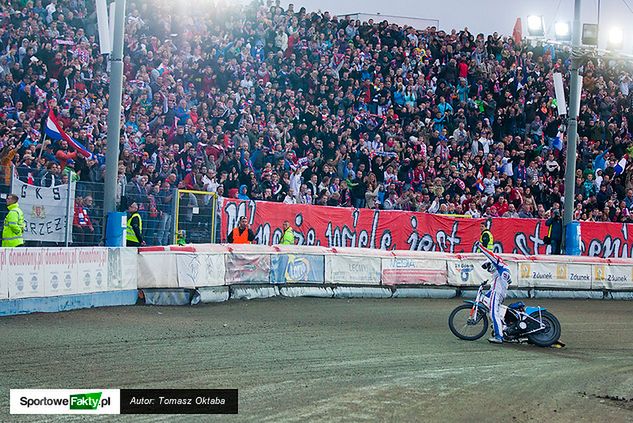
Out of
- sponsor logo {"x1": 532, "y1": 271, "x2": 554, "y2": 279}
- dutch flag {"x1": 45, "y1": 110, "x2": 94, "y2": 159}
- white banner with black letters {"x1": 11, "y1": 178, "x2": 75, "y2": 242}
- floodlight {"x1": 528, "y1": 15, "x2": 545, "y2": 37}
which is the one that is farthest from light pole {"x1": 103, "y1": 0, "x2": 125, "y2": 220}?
sponsor logo {"x1": 532, "y1": 271, "x2": 554, "y2": 279}

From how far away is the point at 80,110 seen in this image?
74.2 ft

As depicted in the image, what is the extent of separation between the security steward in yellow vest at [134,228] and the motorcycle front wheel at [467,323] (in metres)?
8.02

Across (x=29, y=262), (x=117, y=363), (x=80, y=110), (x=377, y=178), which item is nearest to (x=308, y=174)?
(x=377, y=178)

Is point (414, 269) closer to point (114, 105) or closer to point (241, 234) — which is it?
point (241, 234)

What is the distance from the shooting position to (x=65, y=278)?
1711cm

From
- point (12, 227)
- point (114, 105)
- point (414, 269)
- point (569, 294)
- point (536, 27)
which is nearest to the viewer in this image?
point (12, 227)

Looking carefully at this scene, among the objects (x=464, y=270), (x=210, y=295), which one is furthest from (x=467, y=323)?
(x=464, y=270)

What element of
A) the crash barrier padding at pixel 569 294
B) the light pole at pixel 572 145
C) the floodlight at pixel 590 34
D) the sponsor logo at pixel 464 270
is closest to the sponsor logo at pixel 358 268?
A: the sponsor logo at pixel 464 270

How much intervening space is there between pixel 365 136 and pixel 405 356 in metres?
17.0

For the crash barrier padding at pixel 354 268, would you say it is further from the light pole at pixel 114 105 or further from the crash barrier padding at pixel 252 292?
the light pole at pixel 114 105

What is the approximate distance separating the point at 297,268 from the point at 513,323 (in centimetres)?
784

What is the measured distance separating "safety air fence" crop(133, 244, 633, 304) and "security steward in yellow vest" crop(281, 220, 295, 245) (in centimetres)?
155

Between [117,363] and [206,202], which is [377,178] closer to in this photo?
[206,202]
